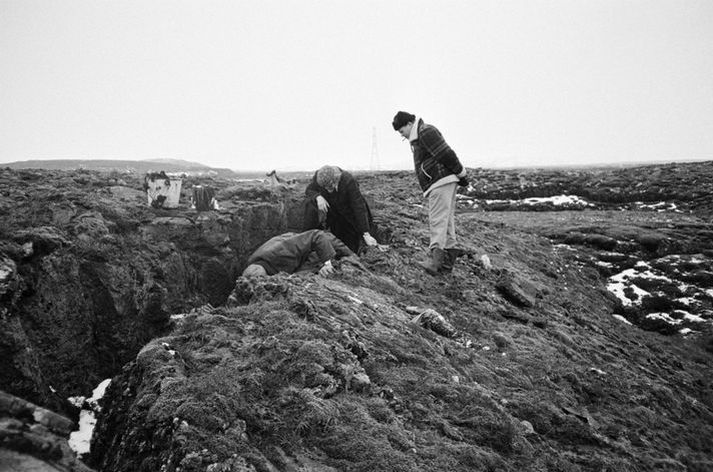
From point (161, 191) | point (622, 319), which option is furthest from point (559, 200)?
point (161, 191)

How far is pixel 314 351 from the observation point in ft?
10.9

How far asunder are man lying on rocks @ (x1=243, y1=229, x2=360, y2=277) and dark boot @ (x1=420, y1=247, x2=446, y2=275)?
1376mm

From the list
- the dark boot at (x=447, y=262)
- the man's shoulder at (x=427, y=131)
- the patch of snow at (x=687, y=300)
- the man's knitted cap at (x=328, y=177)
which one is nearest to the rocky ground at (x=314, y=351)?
the patch of snow at (x=687, y=300)

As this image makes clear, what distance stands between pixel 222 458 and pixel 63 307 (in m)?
3.85

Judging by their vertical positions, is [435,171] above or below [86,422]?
above

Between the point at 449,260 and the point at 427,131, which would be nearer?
the point at 427,131

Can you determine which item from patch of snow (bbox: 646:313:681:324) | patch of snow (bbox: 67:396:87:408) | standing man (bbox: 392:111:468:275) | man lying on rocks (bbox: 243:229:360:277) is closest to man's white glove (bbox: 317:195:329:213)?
man lying on rocks (bbox: 243:229:360:277)

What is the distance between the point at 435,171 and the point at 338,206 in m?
1.96

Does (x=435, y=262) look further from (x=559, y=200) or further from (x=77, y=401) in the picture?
(x=559, y=200)

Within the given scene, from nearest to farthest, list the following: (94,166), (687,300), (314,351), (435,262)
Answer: (314,351) → (435,262) → (687,300) → (94,166)

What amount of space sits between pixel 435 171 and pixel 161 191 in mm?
5207

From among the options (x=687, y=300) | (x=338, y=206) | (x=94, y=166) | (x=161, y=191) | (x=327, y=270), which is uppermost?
(x=94, y=166)

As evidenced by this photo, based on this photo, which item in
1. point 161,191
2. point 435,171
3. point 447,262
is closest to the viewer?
point 435,171

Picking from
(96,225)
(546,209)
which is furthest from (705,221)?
(96,225)
